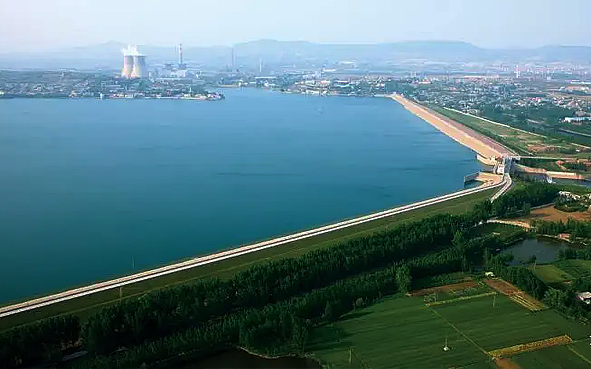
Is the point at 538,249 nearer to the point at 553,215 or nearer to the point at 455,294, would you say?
the point at 553,215

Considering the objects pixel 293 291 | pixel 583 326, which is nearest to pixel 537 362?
pixel 583 326

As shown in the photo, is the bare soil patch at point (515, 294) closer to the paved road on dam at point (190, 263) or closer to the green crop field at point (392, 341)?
the green crop field at point (392, 341)

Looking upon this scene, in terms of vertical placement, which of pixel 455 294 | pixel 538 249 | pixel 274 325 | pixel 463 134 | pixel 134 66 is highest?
pixel 134 66

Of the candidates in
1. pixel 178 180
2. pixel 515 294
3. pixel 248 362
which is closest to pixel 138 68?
pixel 178 180

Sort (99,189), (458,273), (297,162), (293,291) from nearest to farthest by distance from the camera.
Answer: (293,291) < (458,273) < (99,189) < (297,162)

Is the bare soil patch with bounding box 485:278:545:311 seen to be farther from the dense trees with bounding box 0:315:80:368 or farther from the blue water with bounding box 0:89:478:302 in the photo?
the dense trees with bounding box 0:315:80:368

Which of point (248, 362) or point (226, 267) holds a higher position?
point (226, 267)

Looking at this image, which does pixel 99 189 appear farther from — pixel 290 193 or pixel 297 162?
pixel 297 162
